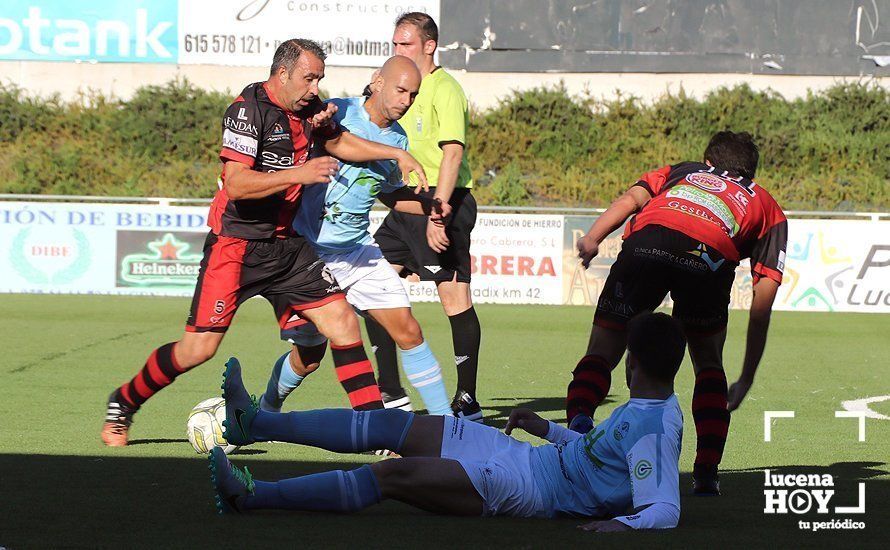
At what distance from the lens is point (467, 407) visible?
7414 millimetres

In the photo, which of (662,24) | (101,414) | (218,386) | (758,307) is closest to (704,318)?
(758,307)

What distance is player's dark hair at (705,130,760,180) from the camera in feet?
19.5

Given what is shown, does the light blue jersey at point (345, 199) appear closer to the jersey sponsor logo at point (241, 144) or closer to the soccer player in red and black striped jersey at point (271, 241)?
the soccer player in red and black striped jersey at point (271, 241)

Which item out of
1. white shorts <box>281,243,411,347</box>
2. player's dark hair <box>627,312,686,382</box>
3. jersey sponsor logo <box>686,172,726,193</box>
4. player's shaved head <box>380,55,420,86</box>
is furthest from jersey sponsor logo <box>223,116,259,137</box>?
player's dark hair <box>627,312,686,382</box>

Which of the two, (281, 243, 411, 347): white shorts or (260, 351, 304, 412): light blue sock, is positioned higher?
(281, 243, 411, 347): white shorts

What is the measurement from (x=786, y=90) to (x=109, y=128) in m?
15.9

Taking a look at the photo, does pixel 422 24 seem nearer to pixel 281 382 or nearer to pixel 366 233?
pixel 366 233

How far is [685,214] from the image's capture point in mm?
5730

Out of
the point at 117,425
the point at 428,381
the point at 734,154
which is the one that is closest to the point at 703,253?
the point at 734,154

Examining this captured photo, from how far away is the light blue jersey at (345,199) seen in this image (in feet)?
22.2

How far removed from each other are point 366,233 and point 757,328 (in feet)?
7.57

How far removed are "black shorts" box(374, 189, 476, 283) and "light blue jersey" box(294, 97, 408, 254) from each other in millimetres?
994

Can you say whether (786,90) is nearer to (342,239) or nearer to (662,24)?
(662,24)

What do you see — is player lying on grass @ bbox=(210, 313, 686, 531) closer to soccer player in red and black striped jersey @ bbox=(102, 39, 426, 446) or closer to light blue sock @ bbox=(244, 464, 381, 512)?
light blue sock @ bbox=(244, 464, 381, 512)
